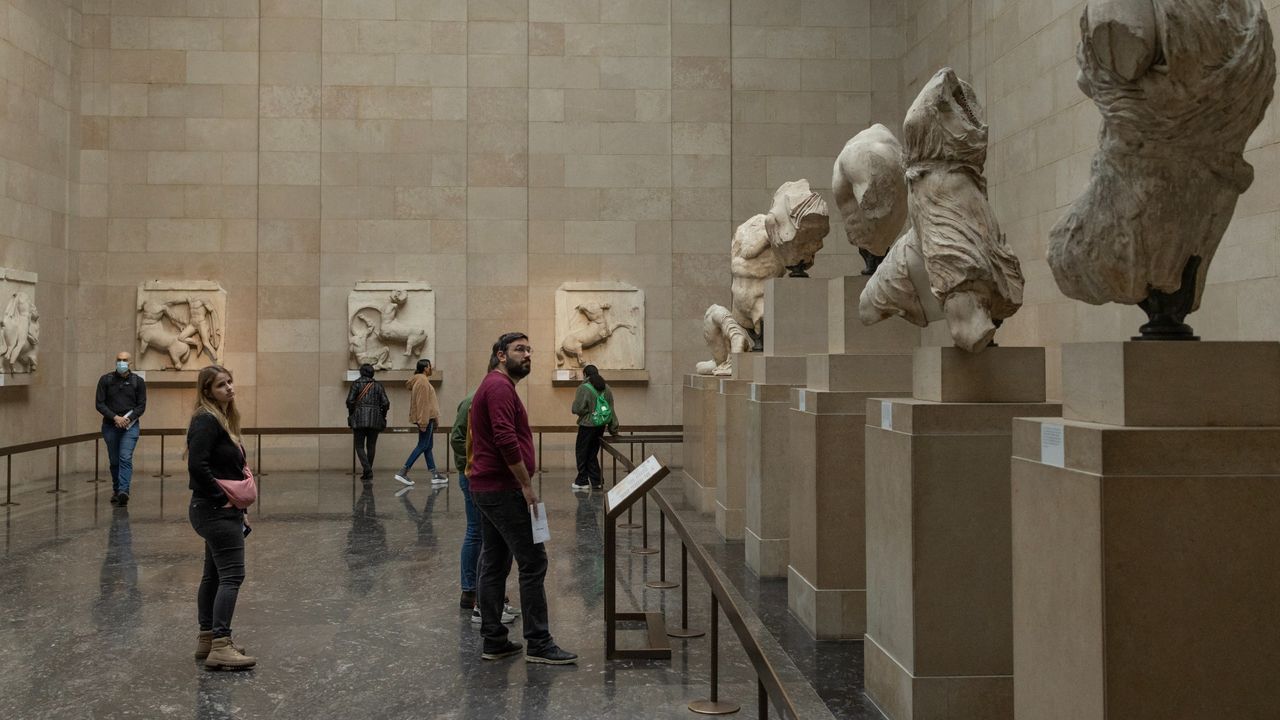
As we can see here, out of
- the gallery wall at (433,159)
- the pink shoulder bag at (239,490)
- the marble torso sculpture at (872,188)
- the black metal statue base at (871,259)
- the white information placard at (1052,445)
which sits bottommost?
the pink shoulder bag at (239,490)

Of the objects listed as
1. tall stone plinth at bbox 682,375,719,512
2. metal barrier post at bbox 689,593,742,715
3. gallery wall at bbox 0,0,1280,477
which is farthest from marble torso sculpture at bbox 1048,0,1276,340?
gallery wall at bbox 0,0,1280,477

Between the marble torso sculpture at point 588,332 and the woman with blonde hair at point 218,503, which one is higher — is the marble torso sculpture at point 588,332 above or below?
above

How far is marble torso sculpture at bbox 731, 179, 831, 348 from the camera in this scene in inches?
368

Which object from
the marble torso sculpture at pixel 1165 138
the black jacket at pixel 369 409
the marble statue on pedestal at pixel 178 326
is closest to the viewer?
the marble torso sculpture at pixel 1165 138

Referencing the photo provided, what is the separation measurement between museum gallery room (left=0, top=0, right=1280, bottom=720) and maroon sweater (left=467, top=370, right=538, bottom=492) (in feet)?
0.11

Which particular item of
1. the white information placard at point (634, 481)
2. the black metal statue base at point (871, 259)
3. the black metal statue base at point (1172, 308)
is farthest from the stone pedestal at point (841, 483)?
the black metal statue base at point (1172, 308)

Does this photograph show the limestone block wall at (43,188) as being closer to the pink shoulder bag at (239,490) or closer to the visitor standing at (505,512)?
the pink shoulder bag at (239,490)

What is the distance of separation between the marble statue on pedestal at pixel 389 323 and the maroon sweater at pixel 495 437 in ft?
35.4

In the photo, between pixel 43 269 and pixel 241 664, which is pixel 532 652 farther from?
pixel 43 269

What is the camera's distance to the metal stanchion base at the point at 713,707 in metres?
5.26

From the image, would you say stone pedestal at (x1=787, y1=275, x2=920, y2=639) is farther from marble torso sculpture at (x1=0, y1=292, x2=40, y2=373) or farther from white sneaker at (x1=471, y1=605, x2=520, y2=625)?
marble torso sculpture at (x1=0, y1=292, x2=40, y2=373)

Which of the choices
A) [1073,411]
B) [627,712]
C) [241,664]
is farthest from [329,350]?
[1073,411]

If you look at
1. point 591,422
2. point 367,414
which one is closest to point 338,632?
point 591,422

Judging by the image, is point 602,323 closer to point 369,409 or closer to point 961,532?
point 369,409
